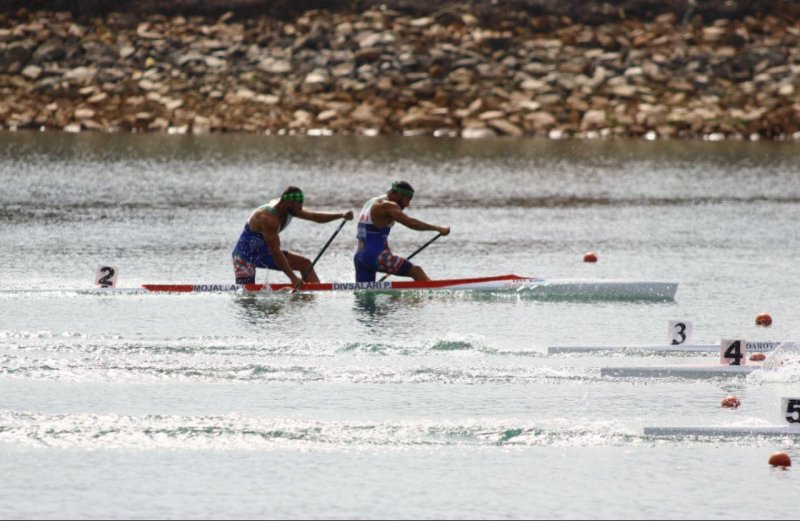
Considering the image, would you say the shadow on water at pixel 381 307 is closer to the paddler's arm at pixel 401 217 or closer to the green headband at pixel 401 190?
the paddler's arm at pixel 401 217

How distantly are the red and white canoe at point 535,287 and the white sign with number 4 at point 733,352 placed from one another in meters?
5.95

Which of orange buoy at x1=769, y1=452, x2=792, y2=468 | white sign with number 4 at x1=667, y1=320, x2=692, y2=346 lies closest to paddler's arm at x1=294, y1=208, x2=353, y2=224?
white sign with number 4 at x1=667, y1=320, x2=692, y2=346

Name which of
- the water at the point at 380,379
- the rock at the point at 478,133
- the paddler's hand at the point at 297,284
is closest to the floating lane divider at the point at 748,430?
the water at the point at 380,379

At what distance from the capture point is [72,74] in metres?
77.4

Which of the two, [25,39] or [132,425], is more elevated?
[25,39]

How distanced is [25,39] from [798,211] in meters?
50.2

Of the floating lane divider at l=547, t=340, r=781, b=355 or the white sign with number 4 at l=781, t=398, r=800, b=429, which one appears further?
the floating lane divider at l=547, t=340, r=781, b=355

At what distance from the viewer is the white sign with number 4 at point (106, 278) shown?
24.7 meters

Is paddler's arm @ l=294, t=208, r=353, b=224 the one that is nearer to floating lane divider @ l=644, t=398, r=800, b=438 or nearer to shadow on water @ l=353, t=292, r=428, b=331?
shadow on water @ l=353, t=292, r=428, b=331

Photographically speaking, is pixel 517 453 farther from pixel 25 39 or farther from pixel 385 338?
pixel 25 39

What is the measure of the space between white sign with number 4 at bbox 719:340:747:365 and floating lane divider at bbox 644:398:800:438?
302 centimetres

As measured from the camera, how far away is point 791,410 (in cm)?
1644

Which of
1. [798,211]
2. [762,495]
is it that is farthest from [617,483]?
[798,211]

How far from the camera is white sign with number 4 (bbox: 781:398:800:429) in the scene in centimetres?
1638
